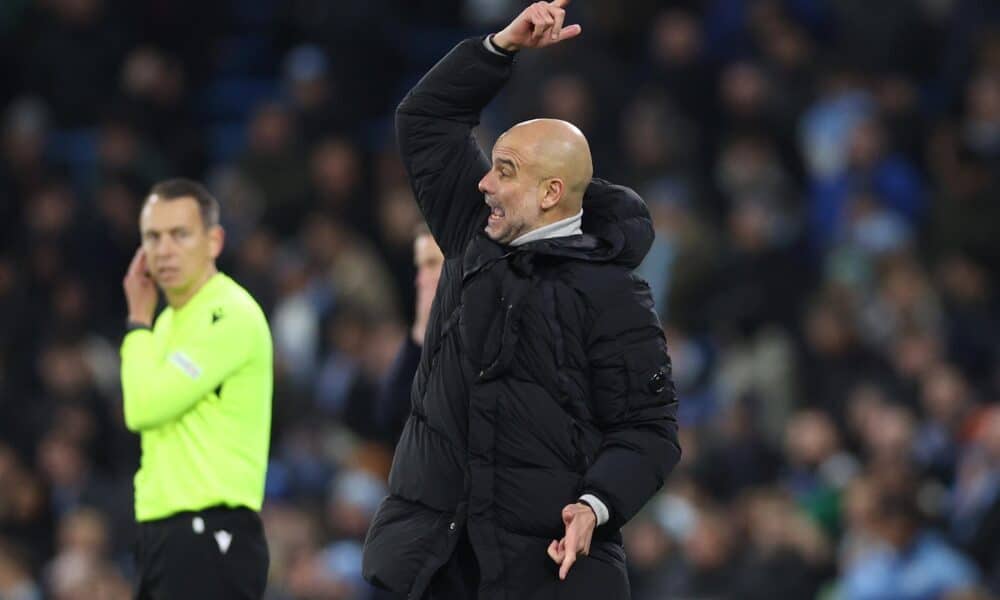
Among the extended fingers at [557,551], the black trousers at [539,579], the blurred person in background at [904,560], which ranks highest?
the extended fingers at [557,551]

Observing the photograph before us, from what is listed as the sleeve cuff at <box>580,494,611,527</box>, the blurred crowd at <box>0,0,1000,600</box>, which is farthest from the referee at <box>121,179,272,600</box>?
the blurred crowd at <box>0,0,1000,600</box>

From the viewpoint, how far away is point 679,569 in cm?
1062

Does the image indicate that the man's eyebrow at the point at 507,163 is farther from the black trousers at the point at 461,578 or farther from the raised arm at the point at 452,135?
the black trousers at the point at 461,578

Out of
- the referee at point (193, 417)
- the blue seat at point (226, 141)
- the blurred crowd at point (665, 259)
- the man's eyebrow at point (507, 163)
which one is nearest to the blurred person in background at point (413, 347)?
the referee at point (193, 417)

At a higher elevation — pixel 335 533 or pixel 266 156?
pixel 266 156

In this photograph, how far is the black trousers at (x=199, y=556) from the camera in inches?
251

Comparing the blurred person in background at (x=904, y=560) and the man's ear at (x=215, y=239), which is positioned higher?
the man's ear at (x=215, y=239)

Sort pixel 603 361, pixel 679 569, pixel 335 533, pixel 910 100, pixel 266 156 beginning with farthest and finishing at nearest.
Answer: pixel 266 156
pixel 910 100
pixel 335 533
pixel 679 569
pixel 603 361

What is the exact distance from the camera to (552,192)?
5.40 meters

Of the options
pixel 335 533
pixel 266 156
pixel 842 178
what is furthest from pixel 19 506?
pixel 842 178

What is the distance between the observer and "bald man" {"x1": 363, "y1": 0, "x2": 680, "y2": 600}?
530 centimetres

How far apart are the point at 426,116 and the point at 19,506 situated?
7.60 metres

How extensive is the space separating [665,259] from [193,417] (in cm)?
626

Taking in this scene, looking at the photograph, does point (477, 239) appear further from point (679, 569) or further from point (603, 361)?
point (679, 569)
